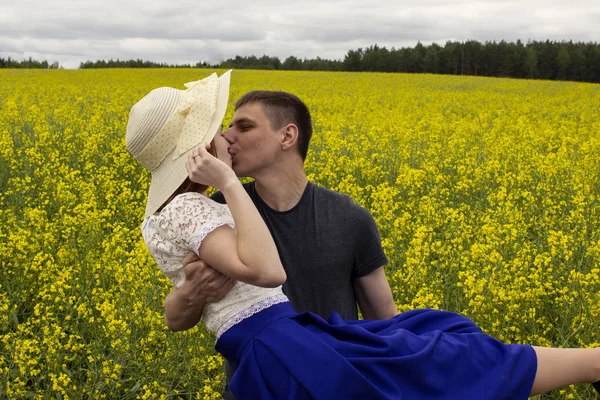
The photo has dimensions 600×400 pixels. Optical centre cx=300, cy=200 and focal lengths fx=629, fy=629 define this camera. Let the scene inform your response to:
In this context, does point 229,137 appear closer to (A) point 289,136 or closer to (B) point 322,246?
(A) point 289,136

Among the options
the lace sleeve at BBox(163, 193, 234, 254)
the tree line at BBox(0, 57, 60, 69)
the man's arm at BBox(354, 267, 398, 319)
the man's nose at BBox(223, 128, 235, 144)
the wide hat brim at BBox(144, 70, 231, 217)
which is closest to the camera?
the lace sleeve at BBox(163, 193, 234, 254)

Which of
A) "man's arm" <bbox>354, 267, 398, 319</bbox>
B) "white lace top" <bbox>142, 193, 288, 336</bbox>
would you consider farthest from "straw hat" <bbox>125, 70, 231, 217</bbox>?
"man's arm" <bbox>354, 267, 398, 319</bbox>

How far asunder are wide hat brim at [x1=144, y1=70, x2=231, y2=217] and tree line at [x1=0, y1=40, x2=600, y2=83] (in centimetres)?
4705

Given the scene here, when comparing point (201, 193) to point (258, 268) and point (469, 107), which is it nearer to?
point (258, 268)

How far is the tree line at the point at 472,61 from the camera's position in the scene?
4866cm

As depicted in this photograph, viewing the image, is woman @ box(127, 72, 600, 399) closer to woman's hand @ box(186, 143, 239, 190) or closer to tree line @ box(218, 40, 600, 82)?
woman's hand @ box(186, 143, 239, 190)

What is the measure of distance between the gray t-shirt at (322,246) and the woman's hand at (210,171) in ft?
1.50

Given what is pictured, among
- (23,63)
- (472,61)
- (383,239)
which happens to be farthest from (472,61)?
(383,239)

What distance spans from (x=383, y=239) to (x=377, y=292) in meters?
1.58

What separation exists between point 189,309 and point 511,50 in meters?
53.8

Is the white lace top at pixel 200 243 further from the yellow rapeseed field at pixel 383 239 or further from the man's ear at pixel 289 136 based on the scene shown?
the yellow rapeseed field at pixel 383 239

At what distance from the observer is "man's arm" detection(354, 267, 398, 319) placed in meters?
2.20

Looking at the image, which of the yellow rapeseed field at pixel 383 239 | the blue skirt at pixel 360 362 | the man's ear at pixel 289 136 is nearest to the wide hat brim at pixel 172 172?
the man's ear at pixel 289 136

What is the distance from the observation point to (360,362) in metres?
1.60
